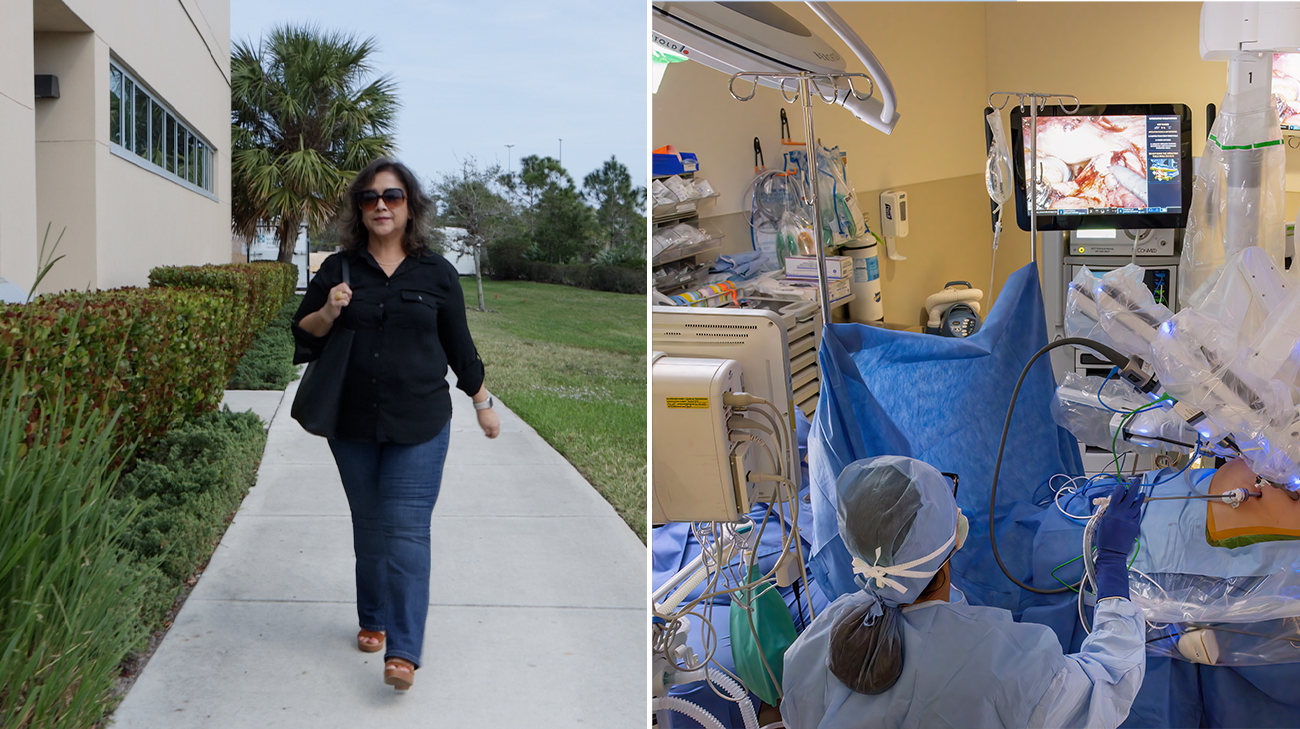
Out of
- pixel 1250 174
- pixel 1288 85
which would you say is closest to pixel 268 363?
pixel 1250 174

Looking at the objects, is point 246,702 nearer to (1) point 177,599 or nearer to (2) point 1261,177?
(1) point 177,599

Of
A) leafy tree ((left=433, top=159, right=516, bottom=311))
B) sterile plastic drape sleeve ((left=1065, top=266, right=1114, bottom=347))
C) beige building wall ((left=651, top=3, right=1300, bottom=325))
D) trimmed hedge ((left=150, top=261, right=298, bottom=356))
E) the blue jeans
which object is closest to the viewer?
sterile plastic drape sleeve ((left=1065, top=266, right=1114, bottom=347))

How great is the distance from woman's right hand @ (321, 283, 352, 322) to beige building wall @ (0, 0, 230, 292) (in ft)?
5.05

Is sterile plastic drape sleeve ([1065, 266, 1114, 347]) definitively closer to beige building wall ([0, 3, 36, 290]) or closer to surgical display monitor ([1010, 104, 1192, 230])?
surgical display monitor ([1010, 104, 1192, 230])

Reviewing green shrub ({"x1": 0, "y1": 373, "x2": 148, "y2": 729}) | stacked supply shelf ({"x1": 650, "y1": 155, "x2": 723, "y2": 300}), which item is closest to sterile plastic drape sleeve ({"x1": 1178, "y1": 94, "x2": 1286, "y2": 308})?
stacked supply shelf ({"x1": 650, "y1": 155, "x2": 723, "y2": 300})

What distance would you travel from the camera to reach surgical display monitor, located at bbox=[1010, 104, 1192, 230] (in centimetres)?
306

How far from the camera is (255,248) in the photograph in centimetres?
366

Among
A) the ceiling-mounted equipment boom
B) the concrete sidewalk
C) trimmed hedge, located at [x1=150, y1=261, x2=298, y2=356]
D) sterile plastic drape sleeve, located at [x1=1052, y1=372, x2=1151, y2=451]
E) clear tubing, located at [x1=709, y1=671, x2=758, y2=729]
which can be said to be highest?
the ceiling-mounted equipment boom

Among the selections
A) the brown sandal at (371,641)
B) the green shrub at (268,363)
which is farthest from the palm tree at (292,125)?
the brown sandal at (371,641)

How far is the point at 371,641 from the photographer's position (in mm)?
2346

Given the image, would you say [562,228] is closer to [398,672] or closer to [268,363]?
[268,363]

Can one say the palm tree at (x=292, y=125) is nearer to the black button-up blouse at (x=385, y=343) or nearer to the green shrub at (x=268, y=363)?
the green shrub at (x=268, y=363)

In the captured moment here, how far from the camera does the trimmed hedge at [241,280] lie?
147 inches

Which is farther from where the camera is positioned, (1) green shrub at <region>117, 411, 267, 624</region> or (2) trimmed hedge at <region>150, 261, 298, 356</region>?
(2) trimmed hedge at <region>150, 261, 298, 356</region>
